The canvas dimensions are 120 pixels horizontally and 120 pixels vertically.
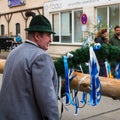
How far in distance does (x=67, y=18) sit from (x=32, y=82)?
19.2m

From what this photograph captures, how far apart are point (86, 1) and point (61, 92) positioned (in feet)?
49.6

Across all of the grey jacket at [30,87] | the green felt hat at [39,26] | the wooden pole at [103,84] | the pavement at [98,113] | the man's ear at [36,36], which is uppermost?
the green felt hat at [39,26]

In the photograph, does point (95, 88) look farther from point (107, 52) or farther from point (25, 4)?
point (25, 4)

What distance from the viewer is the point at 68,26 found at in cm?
2197

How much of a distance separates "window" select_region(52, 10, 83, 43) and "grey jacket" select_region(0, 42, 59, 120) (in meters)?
17.8

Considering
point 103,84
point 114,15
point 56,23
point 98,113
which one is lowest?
point 98,113

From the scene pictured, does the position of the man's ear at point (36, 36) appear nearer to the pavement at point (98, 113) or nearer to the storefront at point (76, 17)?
the pavement at point (98, 113)

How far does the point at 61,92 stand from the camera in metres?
5.05

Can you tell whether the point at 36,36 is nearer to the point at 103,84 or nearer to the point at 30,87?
the point at 30,87

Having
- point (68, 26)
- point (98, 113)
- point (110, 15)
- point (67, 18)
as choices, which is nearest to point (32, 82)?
point (98, 113)

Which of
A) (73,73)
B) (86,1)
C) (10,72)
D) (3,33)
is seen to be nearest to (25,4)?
(3,33)

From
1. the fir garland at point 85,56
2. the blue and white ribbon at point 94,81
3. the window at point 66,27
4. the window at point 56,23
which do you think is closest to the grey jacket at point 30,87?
the blue and white ribbon at point 94,81

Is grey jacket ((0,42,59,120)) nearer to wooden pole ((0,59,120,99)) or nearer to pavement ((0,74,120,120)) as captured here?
wooden pole ((0,59,120,99))

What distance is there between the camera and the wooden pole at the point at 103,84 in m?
4.62
